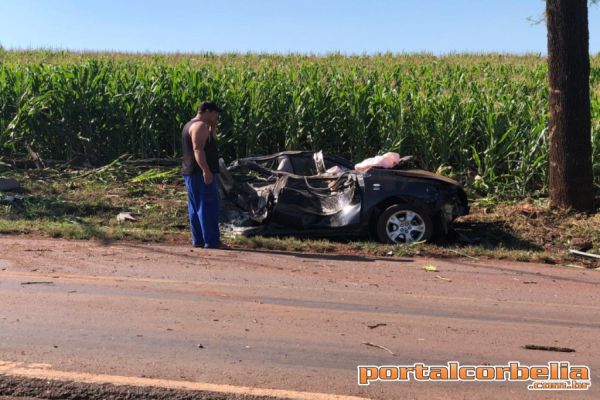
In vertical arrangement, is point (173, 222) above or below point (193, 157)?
below

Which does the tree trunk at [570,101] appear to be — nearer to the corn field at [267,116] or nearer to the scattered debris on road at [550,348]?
the corn field at [267,116]

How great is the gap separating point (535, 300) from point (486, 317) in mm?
941

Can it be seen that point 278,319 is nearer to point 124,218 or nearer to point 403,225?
point 403,225

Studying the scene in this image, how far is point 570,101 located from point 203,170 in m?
5.31

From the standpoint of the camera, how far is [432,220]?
9.97m

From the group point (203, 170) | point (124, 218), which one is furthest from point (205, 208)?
point (124, 218)

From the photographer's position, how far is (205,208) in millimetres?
9422

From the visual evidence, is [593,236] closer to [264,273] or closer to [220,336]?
[264,273]

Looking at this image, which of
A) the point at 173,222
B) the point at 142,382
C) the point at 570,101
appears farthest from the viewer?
the point at 173,222

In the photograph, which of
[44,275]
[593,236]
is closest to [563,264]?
[593,236]

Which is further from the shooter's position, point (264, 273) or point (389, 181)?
point (389, 181)

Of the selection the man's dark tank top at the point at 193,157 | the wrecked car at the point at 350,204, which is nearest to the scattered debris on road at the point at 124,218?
the wrecked car at the point at 350,204

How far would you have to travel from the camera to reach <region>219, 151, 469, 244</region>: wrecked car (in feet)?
32.5

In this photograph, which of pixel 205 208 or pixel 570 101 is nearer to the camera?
pixel 205 208
